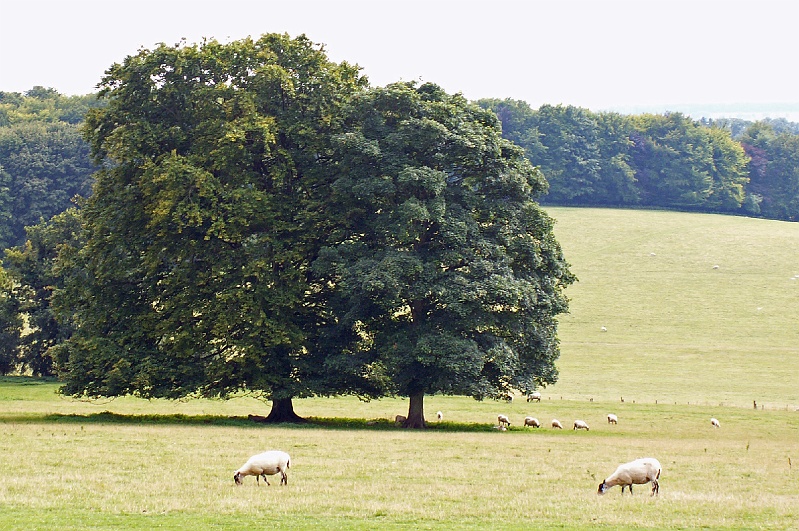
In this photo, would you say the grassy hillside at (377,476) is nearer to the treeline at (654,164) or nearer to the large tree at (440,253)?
the large tree at (440,253)

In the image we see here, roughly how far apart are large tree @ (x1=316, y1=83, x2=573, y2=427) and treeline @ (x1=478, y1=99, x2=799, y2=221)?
112 meters

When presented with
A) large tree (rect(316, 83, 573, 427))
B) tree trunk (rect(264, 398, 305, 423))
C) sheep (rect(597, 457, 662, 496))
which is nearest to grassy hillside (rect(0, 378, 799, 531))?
sheep (rect(597, 457, 662, 496))

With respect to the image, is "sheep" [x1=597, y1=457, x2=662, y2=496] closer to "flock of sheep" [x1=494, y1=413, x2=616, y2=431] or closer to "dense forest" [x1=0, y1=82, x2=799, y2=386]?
"flock of sheep" [x1=494, y1=413, x2=616, y2=431]

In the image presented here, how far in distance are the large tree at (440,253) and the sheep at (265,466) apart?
15.9m

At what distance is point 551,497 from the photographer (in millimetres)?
23922

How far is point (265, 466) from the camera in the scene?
79.5 feet

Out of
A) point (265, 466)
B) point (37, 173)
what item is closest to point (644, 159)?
point (37, 173)

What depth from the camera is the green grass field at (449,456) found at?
21.4 metres

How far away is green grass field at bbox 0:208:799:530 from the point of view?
21.4 meters

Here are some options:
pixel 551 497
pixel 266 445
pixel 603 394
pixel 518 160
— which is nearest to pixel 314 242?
pixel 518 160

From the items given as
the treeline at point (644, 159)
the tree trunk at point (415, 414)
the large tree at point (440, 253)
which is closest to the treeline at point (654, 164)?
the treeline at point (644, 159)

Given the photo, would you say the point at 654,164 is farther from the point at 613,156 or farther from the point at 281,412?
the point at 281,412

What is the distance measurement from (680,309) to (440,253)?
210 feet

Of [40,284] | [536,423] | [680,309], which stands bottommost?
[536,423]
